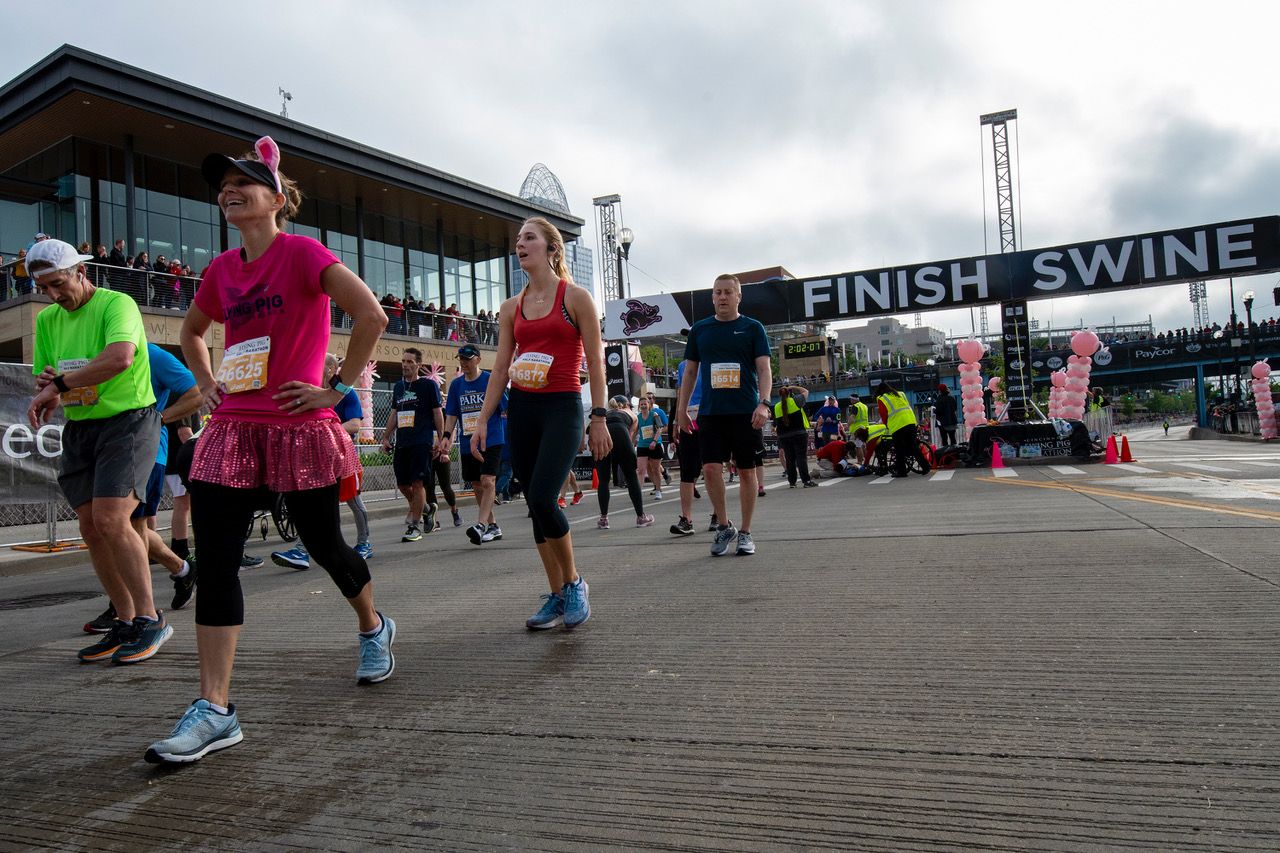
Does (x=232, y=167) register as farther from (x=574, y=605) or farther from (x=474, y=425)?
(x=474, y=425)

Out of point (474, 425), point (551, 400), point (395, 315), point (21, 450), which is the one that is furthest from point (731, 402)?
point (395, 315)

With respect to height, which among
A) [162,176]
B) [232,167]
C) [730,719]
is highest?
[162,176]

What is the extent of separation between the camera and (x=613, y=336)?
2628cm

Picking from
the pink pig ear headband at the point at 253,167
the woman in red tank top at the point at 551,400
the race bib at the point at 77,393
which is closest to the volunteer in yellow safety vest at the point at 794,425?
the woman in red tank top at the point at 551,400

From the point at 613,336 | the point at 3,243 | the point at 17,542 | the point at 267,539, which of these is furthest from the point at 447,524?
the point at 3,243

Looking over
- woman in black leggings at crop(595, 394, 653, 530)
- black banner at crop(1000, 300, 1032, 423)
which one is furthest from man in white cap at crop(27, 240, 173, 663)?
black banner at crop(1000, 300, 1032, 423)

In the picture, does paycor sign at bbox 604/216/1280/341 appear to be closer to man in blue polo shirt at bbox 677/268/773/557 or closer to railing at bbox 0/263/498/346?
railing at bbox 0/263/498/346

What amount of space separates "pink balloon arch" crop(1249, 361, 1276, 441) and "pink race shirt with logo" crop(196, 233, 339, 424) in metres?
34.5

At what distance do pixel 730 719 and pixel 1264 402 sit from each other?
3408 centimetres

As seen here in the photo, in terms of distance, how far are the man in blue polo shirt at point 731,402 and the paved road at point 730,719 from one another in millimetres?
889

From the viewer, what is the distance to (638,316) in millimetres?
25828

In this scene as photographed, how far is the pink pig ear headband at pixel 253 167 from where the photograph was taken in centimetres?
267

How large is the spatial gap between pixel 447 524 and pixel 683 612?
276 inches

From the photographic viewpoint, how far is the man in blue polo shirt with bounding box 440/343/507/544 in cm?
747
